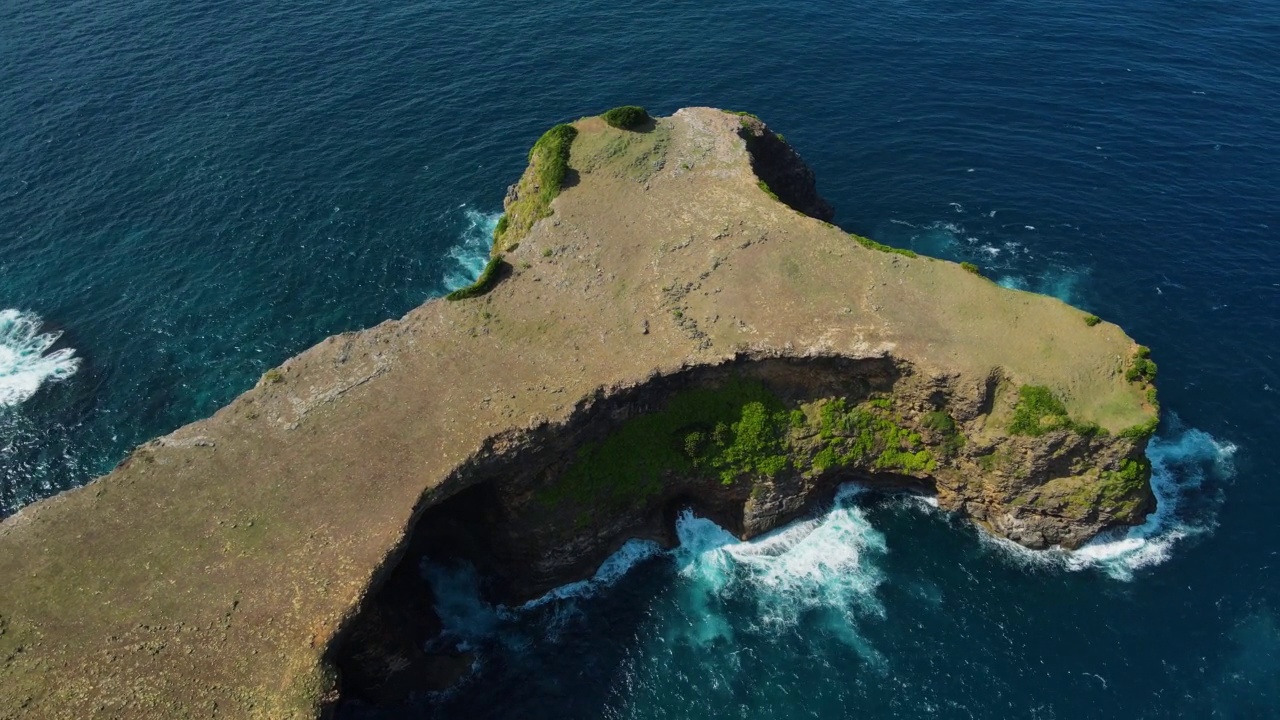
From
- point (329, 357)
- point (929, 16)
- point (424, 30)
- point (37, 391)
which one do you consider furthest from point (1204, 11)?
point (37, 391)

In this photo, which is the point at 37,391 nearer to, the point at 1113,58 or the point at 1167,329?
the point at 1167,329

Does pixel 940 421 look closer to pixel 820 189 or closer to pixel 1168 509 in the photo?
pixel 1168 509

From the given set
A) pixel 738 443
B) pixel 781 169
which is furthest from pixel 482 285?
pixel 781 169

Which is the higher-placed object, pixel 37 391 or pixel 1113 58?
pixel 1113 58

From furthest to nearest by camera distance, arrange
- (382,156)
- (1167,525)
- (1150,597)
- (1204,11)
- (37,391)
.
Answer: (1204,11), (382,156), (37,391), (1167,525), (1150,597)

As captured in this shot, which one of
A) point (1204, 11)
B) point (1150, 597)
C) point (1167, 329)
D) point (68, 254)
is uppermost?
point (1204, 11)

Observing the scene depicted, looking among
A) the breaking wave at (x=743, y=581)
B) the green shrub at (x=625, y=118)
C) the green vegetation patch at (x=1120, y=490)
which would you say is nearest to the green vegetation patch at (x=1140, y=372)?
the green vegetation patch at (x=1120, y=490)

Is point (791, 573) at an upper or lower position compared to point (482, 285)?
lower
